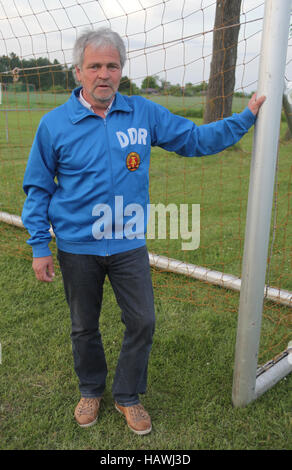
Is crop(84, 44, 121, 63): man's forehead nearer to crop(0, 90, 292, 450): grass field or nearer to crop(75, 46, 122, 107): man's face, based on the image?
crop(75, 46, 122, 107): man's face

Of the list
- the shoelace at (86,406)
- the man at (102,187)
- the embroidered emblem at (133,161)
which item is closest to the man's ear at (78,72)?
the man at (102,187)

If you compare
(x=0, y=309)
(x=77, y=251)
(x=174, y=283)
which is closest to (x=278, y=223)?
(x=174, y=283)

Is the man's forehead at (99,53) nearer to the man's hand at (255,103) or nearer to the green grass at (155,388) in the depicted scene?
the man's hand at (255,103)

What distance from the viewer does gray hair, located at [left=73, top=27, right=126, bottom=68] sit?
1.97 metres

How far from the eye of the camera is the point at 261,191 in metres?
2.13

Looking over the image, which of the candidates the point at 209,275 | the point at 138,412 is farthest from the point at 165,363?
the point at 209,275

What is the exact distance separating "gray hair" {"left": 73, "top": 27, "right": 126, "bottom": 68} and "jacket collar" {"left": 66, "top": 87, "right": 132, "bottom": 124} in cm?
16

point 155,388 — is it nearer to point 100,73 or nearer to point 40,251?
point 40,251

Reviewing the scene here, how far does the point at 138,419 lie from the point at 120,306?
611 mm

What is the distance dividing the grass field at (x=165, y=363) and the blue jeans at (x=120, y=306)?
23cm

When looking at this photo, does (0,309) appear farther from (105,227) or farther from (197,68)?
(197,68)

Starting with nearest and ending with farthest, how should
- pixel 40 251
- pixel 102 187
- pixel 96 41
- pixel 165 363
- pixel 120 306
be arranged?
pixel 96 41 < pixel 102 187 < pixel 40 251 < pixel 120 306 < pixel 165 363

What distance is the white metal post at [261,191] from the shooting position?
1.96 metres

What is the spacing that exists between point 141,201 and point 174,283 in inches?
74.8
